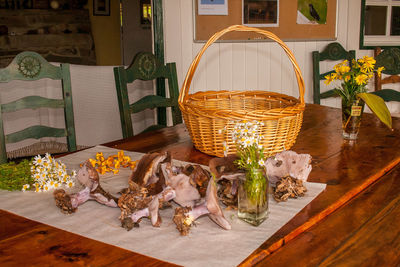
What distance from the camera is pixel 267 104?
1.66 meters

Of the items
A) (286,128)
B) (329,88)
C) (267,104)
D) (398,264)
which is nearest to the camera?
(398,264)

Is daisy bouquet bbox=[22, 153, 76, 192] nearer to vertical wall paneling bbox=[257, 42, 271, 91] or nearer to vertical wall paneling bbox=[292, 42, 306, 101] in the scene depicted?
vertical wall paneling bbox=[257, 42, 271, 91]

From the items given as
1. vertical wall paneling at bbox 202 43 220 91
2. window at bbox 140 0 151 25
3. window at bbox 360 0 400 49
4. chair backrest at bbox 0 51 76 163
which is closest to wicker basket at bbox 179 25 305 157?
chair backrest at bbox 0 51 76 163

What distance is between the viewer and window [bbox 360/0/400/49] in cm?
359

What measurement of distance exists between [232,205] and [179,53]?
79.0 inches

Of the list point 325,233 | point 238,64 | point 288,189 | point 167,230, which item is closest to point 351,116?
point 288,189

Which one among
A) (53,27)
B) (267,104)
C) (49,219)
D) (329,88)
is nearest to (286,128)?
(267,104)

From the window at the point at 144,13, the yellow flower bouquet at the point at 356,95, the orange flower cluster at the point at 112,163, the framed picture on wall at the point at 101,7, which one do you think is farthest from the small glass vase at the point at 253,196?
the window at the point at 144,13

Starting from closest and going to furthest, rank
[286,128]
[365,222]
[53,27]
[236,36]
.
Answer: [365,222], [286,128], [236,36], [53,27]

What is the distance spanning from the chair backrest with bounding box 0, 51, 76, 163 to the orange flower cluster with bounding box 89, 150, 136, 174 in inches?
19.3

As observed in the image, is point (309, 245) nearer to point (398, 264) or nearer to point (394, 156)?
point (398, 264)

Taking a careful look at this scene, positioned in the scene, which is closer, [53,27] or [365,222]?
[365,222]

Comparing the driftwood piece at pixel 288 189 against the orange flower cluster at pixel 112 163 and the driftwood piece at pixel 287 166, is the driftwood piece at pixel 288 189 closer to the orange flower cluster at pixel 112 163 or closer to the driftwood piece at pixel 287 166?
the driftwood piece at pixel 287 166

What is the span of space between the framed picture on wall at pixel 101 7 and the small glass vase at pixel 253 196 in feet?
18.9
